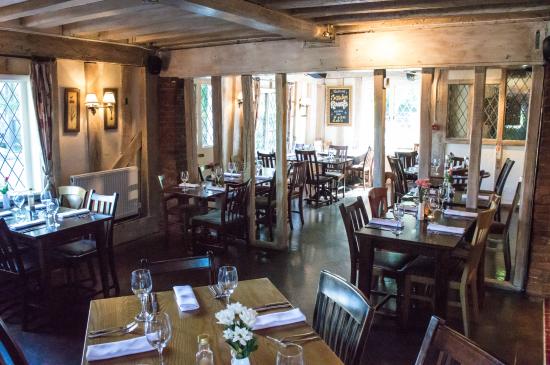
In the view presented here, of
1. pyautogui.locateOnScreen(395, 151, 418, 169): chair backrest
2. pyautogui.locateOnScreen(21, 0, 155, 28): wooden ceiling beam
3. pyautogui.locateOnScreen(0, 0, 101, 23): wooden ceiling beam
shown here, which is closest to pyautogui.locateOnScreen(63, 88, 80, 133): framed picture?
pyautogui.locateOnScreen(21, 0, 155, 28): wooden ceiling beam

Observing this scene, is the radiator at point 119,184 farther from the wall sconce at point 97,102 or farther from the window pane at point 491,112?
the window pane at point 491,112

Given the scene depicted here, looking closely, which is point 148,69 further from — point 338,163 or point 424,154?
point 338,163

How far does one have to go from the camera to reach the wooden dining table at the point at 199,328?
173 cm

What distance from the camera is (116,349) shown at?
177 cm

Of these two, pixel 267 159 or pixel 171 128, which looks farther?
pixel 267 159

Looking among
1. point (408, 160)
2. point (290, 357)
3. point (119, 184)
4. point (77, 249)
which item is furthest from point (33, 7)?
point (408, 160)

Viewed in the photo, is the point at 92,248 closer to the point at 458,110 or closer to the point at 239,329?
the point at 239,329

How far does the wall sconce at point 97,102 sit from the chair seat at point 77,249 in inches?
82.9

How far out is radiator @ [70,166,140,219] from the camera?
5.57 m

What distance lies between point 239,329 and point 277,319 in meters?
0.62

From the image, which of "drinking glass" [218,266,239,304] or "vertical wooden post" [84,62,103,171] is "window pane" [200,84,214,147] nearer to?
"vertical wooden post" [84,62,103,171]

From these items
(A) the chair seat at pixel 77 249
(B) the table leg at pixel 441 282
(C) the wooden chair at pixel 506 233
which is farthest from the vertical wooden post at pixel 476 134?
(A) the chair seat at pixel 77 249

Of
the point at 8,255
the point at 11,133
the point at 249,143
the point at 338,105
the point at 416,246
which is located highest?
the point at 338,105

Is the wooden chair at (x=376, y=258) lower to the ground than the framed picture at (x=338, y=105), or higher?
lower
